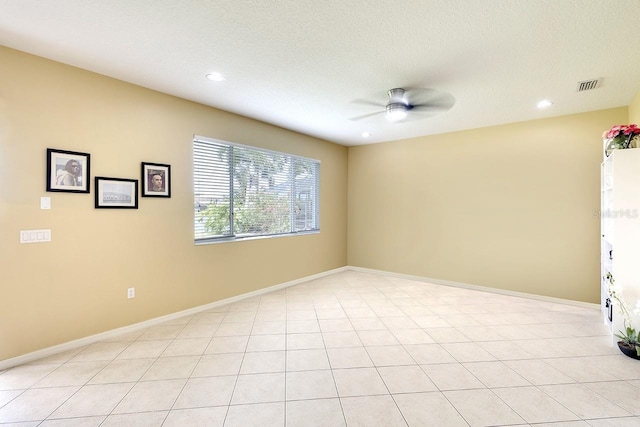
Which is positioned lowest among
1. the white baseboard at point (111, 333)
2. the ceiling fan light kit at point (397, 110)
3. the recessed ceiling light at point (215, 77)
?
the white baseboard at point (111, 333)

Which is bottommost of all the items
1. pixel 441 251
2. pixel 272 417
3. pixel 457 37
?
pixel 272 417

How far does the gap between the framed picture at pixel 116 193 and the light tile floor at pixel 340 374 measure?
1408 millimetres

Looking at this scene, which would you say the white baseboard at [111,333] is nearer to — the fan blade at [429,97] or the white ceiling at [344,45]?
the white ceiling at [344,45]

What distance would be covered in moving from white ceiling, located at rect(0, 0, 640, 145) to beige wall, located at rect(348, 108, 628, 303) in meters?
0.81

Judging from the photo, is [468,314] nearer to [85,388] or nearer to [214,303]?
[214,303]

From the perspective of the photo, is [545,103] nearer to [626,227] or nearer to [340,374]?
[626,227]

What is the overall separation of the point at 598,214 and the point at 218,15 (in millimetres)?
5049

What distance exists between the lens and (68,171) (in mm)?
2803

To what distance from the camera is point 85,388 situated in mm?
2201

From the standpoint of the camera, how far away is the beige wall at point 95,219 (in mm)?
2535

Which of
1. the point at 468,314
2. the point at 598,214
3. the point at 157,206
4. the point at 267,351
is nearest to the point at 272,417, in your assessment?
the point at 267,351

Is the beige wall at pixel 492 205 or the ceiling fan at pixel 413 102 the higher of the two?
the ceiling fan at pixel 413 102

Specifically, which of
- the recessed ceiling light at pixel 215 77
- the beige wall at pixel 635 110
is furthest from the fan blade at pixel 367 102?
the beige wall at pixel 635 110

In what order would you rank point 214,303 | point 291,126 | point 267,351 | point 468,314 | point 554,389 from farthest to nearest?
1. point 291,126
2. point 214,303
3. point 468,314
4. point 267,351
5. point 554,389
